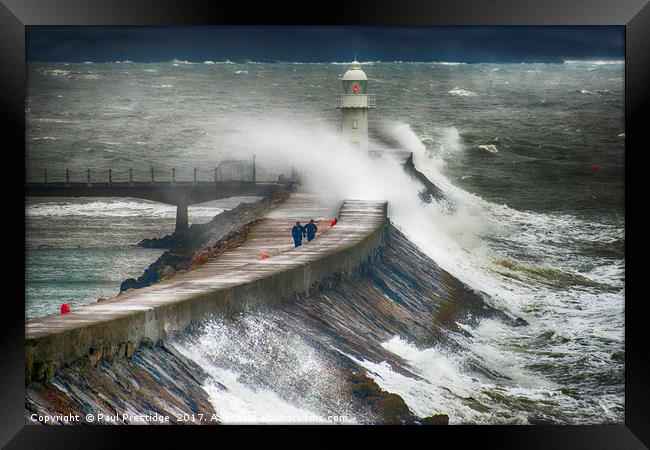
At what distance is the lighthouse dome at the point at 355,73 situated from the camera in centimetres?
3114

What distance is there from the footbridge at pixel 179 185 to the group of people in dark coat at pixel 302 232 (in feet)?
4.21

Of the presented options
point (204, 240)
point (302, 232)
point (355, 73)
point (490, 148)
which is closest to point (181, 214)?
point (204, 240)

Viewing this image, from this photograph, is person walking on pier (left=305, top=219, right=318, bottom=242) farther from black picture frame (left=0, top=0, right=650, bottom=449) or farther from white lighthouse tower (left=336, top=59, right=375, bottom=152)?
black picture frame (left=0, top=0, right=650, bottom=449)

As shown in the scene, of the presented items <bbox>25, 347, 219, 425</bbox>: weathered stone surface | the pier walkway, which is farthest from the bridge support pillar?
<bbox>25, 347, 219, 425</bbox>: weathered stone surface

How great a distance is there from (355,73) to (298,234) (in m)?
2.74

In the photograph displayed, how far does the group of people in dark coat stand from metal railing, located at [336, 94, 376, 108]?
91.0 inches

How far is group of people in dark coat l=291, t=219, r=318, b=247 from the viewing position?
33281mm

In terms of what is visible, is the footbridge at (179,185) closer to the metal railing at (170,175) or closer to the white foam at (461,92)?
the metal railing at (170,175)

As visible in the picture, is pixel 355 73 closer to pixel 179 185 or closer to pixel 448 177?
pixel 448 177

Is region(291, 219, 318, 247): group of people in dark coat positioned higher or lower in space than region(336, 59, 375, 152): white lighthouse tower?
lower

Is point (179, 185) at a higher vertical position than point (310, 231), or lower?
higher

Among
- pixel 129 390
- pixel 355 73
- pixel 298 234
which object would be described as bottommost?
pixel 129 390

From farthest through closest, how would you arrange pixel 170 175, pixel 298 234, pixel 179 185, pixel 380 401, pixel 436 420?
pixel 179 185, pixel 170 175, pixel 298 234, pixel 380 401, pixel 436 420

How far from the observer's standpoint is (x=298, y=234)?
3334 centimetres
